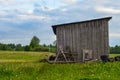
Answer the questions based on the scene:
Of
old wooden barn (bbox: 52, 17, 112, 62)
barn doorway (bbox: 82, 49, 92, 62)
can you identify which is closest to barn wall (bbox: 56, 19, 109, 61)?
old wooden barn (bbox: 52, 17, 112, 62)

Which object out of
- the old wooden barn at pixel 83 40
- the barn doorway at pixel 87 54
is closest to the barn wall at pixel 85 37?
the old wooden barn at pixel 83 40

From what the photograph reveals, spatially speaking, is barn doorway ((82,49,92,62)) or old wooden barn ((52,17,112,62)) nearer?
old wooden barn ((52,17,112,62))

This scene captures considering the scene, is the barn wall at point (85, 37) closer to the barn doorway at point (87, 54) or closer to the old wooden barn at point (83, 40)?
the old wooden barn at point (83, 40)

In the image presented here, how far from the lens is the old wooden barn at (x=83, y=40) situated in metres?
32.2

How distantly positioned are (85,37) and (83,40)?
32 centimetres

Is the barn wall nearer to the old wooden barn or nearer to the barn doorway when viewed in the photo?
the old wooden barn

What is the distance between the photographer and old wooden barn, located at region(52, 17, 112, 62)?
32250 millimetres

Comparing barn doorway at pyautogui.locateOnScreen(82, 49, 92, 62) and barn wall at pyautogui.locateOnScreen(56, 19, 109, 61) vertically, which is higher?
barn wall at pyautogui.locateOnScreen(56, 19, 109, 61)

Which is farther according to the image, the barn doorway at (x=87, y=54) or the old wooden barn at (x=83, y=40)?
the barn doorway at (x=87, y=54)

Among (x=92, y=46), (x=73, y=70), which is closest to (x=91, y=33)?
(x=92, y=46)

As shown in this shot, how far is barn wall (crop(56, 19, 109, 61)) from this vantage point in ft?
106

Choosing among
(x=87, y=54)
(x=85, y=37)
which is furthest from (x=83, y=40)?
(x=87, y=54)

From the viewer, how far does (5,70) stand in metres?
21.6

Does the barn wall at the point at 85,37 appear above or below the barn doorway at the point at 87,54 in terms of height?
above
